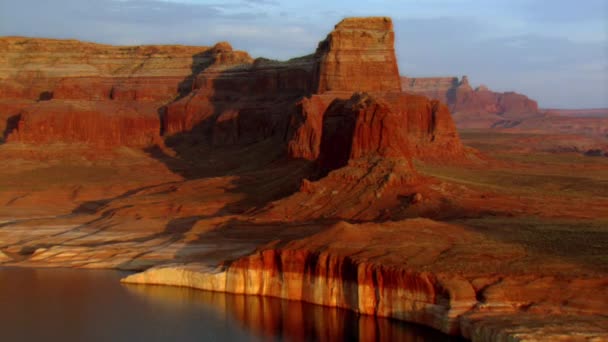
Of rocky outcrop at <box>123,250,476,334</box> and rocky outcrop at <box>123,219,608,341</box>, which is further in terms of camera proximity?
rocky outcrop at <box>123,250,476,334</box>

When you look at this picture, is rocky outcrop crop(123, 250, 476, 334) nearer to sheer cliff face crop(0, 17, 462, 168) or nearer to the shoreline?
the shoreline

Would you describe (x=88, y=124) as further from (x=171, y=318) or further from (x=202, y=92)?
(x=171, y=318)

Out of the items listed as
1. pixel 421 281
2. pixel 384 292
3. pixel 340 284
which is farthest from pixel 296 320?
pixel 421 281

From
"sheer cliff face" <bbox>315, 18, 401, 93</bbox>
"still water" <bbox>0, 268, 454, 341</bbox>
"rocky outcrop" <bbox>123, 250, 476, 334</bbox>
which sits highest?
"sheer cliff face" <bbox>315, 18, 401, 93</bbox>

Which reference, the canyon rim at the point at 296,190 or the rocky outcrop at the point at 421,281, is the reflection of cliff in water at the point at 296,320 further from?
the canyon rim at the point at 296,190

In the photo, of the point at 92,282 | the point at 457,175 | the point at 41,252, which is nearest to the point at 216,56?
the point at 457,175

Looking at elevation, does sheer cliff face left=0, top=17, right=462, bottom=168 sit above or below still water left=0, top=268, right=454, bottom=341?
above

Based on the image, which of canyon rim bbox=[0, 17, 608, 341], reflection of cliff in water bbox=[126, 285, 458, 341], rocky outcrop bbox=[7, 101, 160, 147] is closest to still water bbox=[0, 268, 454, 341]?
reflection of cliff in water bbox=[126, 285, 458, 341]

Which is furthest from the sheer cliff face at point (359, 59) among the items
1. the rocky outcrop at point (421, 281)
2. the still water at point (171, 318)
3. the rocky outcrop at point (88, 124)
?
the still water at point (171, 318)
